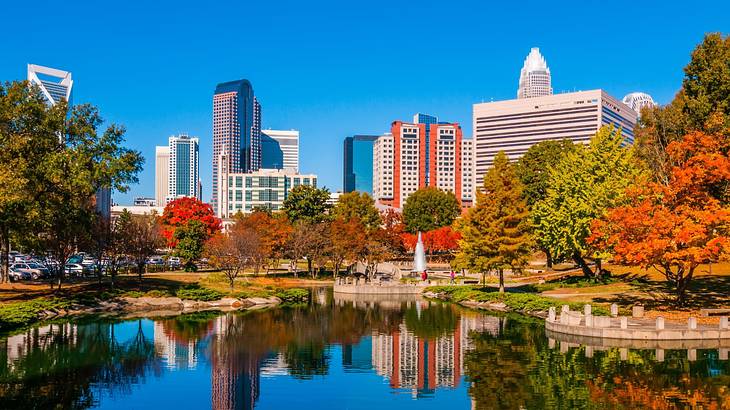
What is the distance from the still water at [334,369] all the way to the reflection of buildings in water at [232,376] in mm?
52

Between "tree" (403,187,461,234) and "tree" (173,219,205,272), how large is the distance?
187 feet

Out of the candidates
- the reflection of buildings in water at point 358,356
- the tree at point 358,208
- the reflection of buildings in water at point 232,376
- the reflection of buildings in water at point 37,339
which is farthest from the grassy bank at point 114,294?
the tree at point 358,208

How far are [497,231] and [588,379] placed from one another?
33.1 metres

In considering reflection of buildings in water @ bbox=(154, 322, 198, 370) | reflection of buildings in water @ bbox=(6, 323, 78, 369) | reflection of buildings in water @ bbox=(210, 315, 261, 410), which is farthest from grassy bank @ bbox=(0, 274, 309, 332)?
reflection of buildings in water @ bbox=(210, 315, 261, 410)

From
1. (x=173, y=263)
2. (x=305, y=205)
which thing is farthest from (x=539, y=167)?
(x=173, y=263)

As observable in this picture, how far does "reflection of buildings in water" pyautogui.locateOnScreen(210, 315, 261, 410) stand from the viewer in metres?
27.9

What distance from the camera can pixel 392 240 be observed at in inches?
4077

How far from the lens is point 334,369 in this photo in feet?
115

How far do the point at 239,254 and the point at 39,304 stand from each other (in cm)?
2592

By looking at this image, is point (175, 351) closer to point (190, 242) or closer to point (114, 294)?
point (114, 294)

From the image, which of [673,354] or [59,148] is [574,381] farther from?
[59,148]

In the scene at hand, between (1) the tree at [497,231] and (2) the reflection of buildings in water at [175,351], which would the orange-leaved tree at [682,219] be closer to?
(1) the tree at [497,231]

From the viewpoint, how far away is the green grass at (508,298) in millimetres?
53231

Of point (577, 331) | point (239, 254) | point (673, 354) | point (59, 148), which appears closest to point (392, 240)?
point (239, 254)
